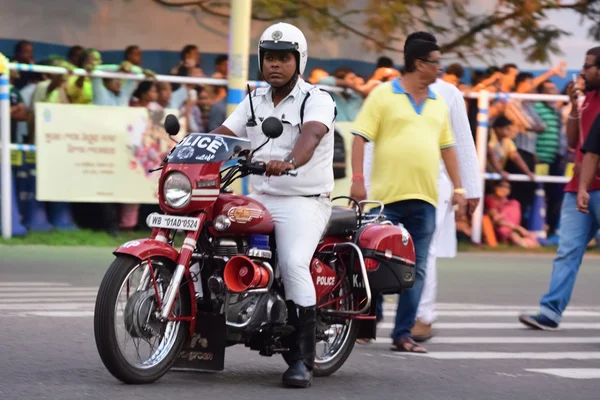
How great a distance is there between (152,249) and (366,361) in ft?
6.99

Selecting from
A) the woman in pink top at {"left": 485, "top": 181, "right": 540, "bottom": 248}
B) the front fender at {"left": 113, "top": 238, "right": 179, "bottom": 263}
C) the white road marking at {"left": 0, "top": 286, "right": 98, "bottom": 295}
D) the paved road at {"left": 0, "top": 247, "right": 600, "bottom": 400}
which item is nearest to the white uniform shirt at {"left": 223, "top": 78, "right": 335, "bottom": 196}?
the front fender at {"left": 113, "top": 238, "right": 179, "bottom": 263}

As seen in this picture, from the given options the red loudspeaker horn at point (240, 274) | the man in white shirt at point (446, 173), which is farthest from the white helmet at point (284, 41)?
the man in white shirt at point (446, 173)

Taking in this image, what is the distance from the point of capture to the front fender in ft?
21.6

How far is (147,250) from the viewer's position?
662 centimetres

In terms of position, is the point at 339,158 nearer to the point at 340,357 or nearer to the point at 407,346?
the point at 407,346

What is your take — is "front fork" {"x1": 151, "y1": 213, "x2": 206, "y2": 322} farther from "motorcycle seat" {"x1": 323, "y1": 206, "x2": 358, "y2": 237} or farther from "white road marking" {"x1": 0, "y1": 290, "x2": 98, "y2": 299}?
"white road marking" {"x1": 0, "y1": 290, "x2": 98, "y2": 299}

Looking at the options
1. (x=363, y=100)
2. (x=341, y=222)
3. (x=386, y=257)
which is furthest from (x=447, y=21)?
(x=341, y=222)

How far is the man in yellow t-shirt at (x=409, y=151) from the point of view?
8.60 m

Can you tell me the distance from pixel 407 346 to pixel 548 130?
357 inches

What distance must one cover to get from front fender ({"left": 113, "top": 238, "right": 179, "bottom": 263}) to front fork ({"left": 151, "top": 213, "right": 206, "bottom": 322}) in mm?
56

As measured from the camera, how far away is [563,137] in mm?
17297

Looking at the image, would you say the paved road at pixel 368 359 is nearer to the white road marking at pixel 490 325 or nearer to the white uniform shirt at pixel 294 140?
the white road marking at pixel 490 325

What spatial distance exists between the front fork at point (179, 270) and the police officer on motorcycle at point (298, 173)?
550mm

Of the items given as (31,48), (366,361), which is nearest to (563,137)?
(31,48)
